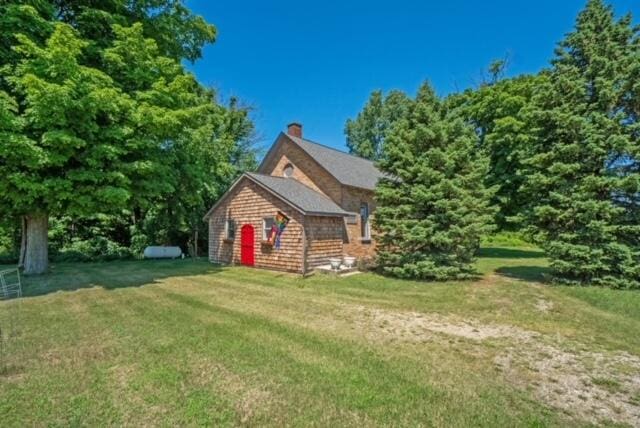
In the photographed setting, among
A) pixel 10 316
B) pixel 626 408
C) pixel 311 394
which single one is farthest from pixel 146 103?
pixel 626 408

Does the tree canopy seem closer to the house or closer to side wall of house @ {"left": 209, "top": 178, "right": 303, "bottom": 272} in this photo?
side wall of house @ {"left": 209, "top": 178, "right": 303, "bottom": 272}

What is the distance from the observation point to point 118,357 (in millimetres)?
4676

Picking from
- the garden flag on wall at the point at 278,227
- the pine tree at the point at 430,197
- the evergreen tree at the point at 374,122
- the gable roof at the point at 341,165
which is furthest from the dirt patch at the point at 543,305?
the evergreen tree at the point at 374,122

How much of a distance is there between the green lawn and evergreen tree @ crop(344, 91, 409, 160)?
33407 millimetres

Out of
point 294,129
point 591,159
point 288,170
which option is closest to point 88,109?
point 288,170

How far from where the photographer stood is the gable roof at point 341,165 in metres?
16.3

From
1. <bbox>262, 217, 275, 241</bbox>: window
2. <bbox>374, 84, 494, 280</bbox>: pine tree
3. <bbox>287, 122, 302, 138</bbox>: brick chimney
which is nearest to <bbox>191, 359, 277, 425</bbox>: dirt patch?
<bbox>374, 84, 494, 280</bbox>: pine tree

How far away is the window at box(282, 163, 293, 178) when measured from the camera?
17978mm

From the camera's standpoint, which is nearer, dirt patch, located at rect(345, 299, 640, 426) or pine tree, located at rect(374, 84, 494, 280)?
dirt patch, located at rect(345, 299, 640, 426)

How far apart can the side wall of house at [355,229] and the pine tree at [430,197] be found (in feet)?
8.87

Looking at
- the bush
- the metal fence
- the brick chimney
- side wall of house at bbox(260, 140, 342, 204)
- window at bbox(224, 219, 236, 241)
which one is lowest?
the metal fence

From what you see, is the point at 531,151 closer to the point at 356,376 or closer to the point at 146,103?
the point at 356,376

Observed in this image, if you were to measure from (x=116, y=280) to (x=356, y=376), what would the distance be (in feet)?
33.5

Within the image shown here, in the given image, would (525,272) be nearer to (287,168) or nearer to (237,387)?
(287,168)
